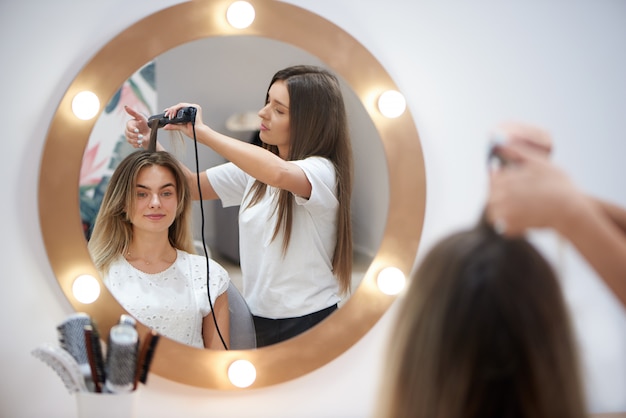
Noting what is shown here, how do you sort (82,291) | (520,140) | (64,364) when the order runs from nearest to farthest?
(520,140) → (64,364) → (82,291)

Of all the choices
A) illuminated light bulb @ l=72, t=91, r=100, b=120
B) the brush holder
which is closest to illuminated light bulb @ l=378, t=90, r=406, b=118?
illuminated light bulb @ l=72, t=91, r=100, b=120

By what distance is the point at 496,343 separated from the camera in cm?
63

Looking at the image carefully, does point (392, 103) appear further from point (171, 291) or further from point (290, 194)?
point (171, 291)

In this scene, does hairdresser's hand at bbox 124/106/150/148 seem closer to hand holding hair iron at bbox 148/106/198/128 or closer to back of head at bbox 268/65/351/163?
hand holding hair iron at bbox 148/106/198/128

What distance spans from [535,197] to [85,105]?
0.74 metres

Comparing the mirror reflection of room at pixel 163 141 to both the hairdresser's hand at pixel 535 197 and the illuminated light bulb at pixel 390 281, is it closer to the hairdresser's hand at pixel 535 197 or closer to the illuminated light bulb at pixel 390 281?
the illuminated light bulb at pixel 390 281

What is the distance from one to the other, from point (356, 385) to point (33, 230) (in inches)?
23.9

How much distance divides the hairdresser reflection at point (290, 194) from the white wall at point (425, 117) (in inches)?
5.1

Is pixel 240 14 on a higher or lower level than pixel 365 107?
higher

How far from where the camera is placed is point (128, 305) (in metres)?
1.11

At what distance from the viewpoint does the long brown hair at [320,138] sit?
1137mm

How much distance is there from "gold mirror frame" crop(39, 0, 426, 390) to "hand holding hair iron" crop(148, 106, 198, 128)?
82 millimetres

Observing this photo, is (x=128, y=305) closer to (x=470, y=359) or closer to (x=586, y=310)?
(x=470, y=359)

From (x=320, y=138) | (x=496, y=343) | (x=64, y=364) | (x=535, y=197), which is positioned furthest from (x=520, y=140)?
(x=64, y=364)
